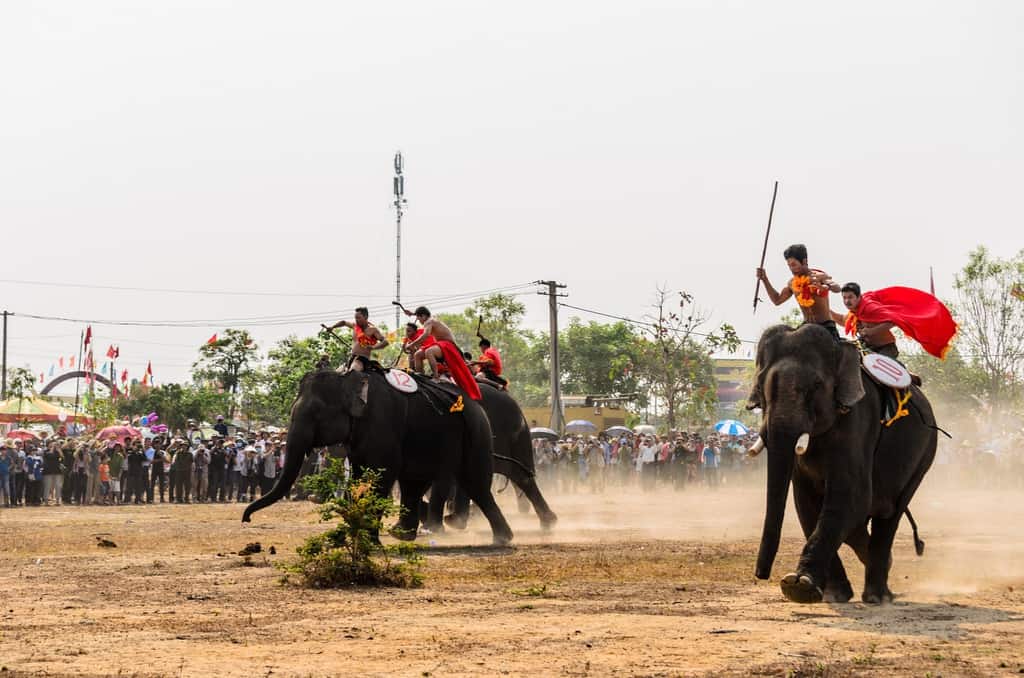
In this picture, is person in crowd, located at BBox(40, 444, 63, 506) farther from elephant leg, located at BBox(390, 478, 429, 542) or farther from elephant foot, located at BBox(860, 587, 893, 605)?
elephant foot, located at BBox(860, 587, 893, 605)

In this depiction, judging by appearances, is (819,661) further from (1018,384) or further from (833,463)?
(1018,384)

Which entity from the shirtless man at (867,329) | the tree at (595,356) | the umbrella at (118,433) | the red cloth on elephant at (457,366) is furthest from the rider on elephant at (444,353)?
the tree at (595,356)

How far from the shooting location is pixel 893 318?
14.1 meters

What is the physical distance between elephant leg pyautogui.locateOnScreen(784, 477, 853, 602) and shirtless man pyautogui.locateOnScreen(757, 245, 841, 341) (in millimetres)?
1480

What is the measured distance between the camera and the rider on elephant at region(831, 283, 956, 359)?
1412 centimetres

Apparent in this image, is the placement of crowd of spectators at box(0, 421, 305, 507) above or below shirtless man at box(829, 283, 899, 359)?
below

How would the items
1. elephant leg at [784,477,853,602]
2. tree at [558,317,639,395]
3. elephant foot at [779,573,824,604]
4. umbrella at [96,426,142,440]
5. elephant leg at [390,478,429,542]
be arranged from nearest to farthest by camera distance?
elephant foot at [779,573,824,604] → elephant leg at [784,477,853,602] → elephant leg at [390,478,429,542] → umbrella at [96,426,142,440] → tree at [558,317,639,395]

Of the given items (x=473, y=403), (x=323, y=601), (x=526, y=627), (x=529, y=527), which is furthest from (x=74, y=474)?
(x=526, y=627)

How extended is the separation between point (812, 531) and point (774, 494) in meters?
1.15

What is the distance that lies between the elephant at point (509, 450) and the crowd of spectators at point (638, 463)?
24174mm

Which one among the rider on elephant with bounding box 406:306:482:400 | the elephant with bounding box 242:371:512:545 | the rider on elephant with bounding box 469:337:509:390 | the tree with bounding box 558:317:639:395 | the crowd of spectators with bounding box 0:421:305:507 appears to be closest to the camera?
the elephant with bounding box 242:371:512:545

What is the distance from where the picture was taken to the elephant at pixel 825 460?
12023 mm

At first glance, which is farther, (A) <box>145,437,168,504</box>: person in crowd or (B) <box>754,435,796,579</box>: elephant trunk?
(A) <box>145,437,168,504</box>: person in crowd

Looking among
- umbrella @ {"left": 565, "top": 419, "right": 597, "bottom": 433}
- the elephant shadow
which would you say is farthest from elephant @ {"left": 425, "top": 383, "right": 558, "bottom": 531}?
umbrella @ {"left": 565, "top": 419, "right": 597, "bottom": 433}
